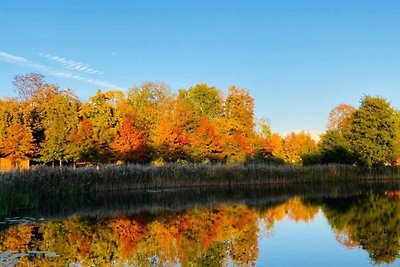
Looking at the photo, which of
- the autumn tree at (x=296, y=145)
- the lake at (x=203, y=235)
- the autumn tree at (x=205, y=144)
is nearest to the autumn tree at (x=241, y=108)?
the autumn tree at (x=296, y=145)

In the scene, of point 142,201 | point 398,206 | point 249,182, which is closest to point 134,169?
point 142,201

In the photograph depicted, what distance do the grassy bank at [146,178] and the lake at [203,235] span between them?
3.58ft

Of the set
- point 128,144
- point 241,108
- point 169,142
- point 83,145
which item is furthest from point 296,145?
point 83,145

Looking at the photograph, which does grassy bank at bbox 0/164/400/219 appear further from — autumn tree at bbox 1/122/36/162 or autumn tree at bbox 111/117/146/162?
autumn tree at bbox 1/122/36/162

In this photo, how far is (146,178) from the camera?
26.0 m

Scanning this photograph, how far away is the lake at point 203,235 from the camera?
26.2 ft

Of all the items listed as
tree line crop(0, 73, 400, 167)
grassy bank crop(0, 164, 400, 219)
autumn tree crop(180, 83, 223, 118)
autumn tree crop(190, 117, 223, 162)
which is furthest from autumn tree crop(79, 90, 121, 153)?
autumn tree crop(180, 83, 223, 118)

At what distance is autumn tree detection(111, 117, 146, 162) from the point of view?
1373 inches

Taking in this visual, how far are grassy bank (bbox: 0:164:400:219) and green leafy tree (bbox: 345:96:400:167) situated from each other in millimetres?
1148

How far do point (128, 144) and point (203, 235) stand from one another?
83.3 feet

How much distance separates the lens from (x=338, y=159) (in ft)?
129

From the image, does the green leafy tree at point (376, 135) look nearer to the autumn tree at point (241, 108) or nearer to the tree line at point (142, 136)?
the tree line at point (142, 136)

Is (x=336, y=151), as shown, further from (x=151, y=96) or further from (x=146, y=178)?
(x=151, y=96)

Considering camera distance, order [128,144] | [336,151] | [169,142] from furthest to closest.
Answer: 1. [336,151]
2. [169,142]
3. [128,144]
